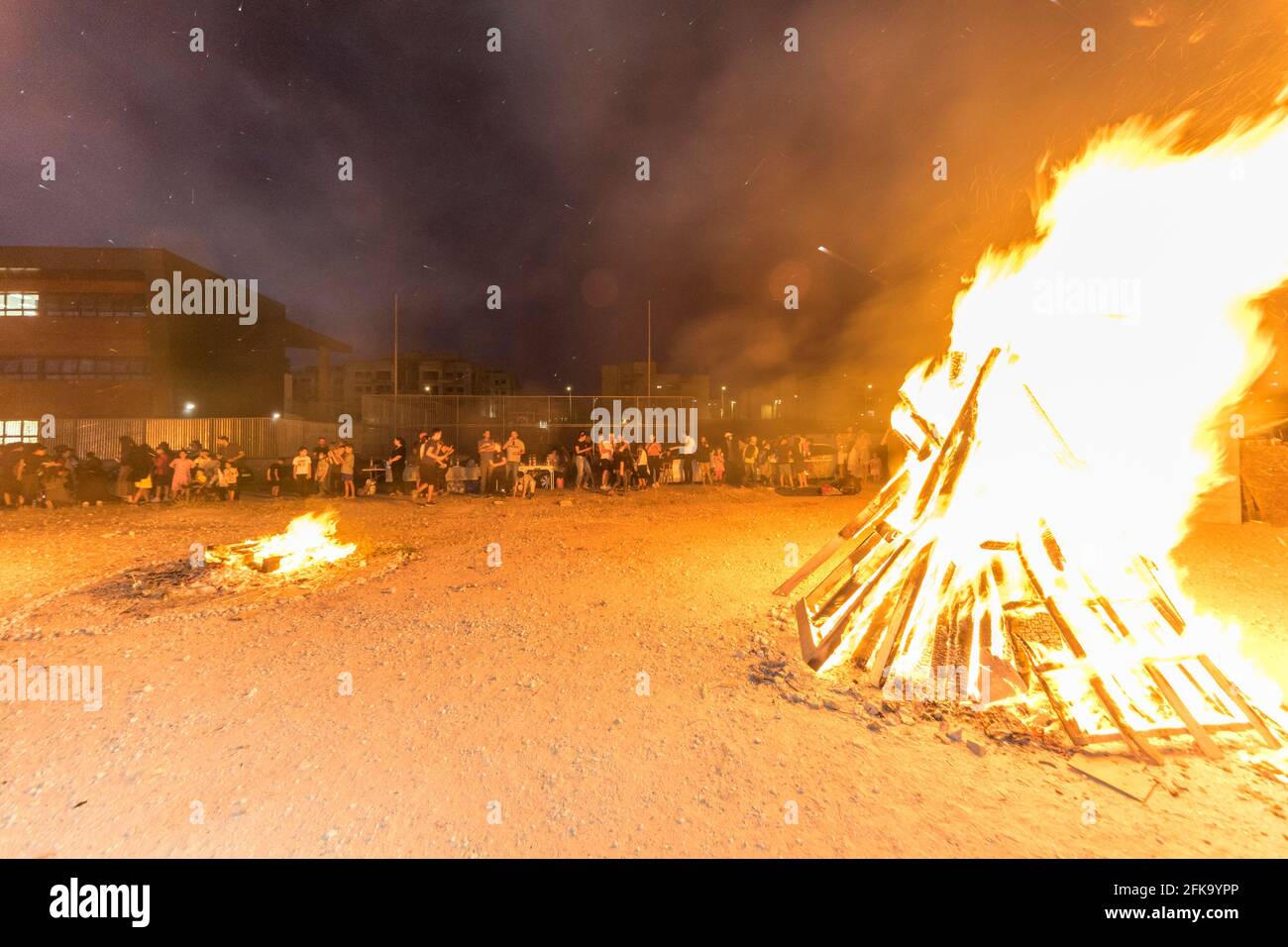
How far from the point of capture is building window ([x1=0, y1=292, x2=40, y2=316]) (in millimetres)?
26344

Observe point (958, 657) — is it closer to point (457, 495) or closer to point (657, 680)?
point (657, 680)

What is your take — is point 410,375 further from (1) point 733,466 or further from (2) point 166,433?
(1) point 733,466

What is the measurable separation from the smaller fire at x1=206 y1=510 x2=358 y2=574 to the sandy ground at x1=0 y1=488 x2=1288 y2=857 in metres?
0.95

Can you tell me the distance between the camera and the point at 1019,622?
5090mm

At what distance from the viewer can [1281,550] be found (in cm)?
841

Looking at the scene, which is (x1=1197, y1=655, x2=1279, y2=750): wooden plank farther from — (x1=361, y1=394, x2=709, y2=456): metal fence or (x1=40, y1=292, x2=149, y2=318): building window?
(x1=40, y1=292, x2=149, y2=318): building window

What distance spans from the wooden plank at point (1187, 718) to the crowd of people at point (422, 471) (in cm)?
1369

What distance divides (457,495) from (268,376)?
1017 inches

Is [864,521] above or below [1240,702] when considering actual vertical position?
above

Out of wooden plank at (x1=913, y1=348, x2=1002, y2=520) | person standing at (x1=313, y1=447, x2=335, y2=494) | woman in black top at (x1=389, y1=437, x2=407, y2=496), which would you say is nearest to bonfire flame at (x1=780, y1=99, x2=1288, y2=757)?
wooden plank at (x1=913, y1=348, x2=1002, y2=520)

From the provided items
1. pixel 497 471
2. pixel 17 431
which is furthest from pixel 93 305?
pixel 497 471

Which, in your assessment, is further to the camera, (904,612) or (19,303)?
(19,303)

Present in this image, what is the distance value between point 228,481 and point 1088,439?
18.6 metres
